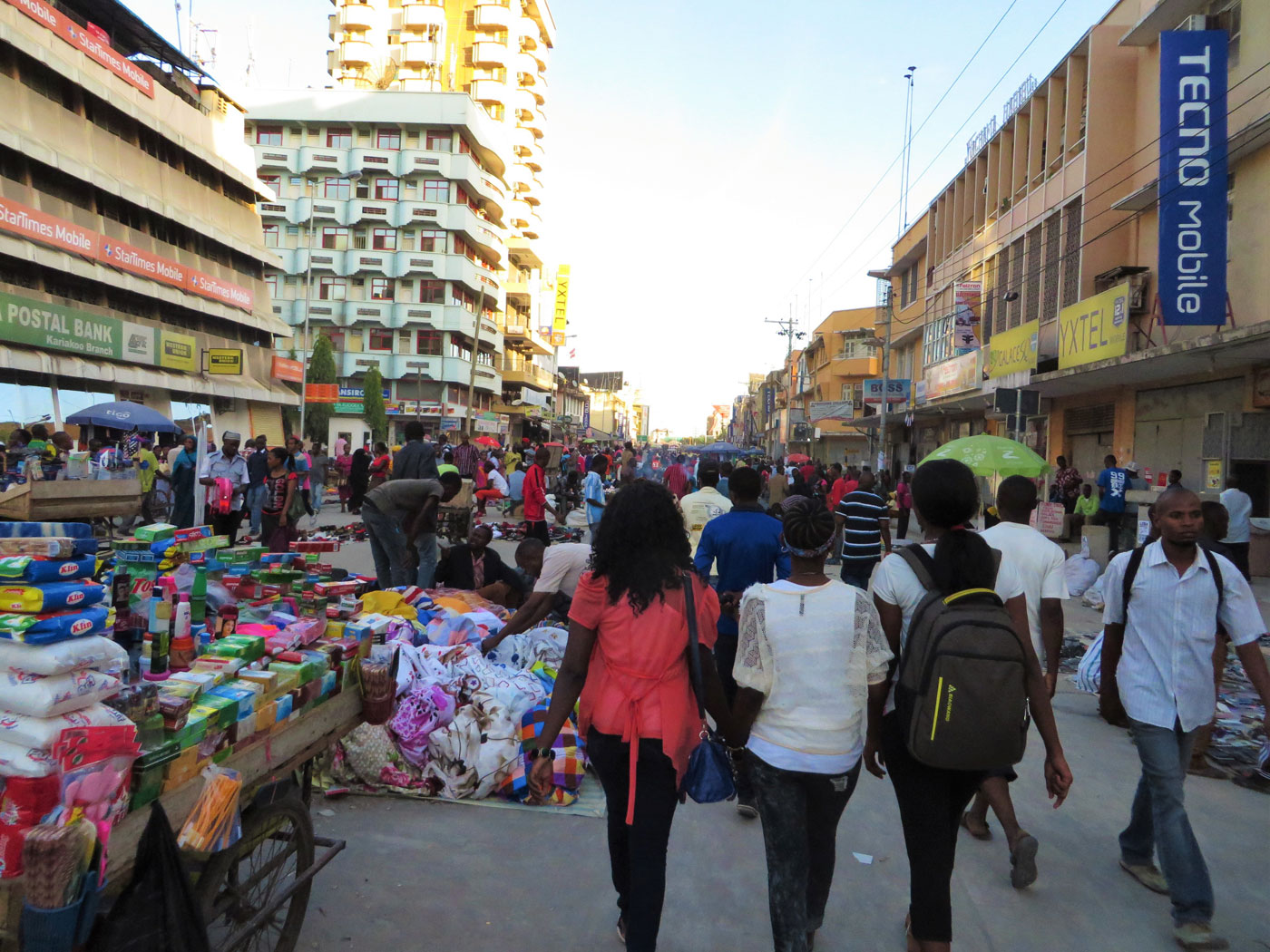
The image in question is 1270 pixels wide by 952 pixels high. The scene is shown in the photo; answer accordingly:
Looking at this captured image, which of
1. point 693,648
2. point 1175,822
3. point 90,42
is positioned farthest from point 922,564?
point 90,42

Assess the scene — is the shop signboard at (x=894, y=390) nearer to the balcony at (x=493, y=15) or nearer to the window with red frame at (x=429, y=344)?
the window with red frame at (x=429, y=344)

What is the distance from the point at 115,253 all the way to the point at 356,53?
129 feet

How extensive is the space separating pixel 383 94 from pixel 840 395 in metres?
33.9

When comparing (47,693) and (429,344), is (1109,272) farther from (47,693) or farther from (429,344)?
(429,344)

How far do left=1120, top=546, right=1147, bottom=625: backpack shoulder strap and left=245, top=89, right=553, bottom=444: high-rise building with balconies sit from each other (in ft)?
167

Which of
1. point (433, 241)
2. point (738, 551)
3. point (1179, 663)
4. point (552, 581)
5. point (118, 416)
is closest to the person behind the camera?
point (1179, 663)

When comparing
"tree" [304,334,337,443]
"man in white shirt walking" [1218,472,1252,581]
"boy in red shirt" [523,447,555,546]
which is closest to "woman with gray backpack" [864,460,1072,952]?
"boy in red shirt" [523,447,555,546]

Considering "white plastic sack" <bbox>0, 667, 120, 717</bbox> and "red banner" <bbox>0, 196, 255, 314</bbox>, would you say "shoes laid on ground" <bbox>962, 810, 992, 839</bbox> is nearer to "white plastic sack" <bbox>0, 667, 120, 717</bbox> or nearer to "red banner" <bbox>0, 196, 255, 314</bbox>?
"white plastic sack" <bbox>0, 667, 120, 717</bbox>

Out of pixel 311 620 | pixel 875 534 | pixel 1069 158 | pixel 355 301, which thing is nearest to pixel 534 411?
pixel 355 301

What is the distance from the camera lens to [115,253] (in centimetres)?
2961

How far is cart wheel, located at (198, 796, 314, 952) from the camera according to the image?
108 inches

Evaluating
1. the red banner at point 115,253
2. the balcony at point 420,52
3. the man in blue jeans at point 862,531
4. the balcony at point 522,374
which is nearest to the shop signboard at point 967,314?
the man in blue jeans at point 862,531

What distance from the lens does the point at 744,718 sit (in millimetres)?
2904

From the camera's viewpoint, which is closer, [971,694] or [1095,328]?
[971,694]
